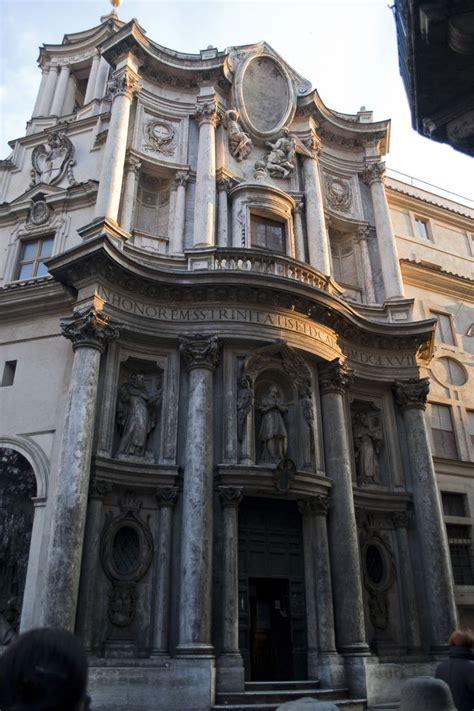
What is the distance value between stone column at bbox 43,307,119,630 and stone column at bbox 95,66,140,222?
12.6 ft

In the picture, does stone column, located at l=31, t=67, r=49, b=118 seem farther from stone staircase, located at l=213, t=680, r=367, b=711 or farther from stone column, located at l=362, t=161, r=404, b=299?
stone staircase, located at l=213, t=680, r=367, b=711

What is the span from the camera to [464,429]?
792 inches

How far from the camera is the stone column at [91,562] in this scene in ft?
39.2

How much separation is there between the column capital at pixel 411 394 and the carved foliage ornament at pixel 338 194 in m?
7.07

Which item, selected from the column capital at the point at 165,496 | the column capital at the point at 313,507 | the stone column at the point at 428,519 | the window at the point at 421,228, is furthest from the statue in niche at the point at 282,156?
the column capital at the point at 165,496

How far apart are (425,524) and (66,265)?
458 inches

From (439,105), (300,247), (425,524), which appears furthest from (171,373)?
(439,105)

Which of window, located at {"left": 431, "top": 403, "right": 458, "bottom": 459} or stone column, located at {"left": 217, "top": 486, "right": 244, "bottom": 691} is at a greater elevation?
window, located at {"left": 431, "top": 403, "right": 458, "bottom": 459}

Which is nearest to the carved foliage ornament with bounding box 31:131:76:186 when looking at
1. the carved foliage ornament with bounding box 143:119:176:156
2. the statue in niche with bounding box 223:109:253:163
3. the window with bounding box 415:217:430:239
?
the carved foliage ornament with bounding box 143:119:176:156

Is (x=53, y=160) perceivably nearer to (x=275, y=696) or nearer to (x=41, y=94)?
(x=41, y=94)

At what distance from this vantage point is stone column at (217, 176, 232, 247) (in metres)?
18.0

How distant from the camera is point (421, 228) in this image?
24.6 metres

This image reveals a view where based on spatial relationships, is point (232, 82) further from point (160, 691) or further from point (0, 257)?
point (160, 691)

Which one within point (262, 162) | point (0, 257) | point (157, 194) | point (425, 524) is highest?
point (262, 162)
